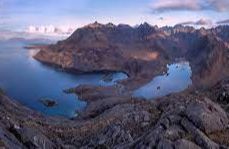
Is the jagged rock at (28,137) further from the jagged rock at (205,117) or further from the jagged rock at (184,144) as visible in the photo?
the jagged rock at (184,144)

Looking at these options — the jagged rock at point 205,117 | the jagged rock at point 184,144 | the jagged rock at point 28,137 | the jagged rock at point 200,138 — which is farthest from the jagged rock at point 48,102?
the jagged rock at point 184,144

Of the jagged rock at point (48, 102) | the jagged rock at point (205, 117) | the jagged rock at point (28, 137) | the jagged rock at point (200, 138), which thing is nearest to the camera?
the jagged rock at point (200, 138)

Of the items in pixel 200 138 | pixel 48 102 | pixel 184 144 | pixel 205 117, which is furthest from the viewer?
pixel 48 102

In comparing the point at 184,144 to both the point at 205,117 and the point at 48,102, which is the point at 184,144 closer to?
the point at 205,117

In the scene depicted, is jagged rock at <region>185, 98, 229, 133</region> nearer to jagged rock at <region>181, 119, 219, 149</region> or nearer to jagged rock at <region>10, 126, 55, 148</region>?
jagged rock at <region>181, 119, 219, 149</region>

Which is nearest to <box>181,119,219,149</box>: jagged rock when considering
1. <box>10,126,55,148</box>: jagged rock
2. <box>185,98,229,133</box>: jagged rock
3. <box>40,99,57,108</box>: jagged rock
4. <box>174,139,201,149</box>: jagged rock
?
<box>174,139,201,149</box>: jagged rock

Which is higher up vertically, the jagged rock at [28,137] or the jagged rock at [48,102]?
the jagged rock at [28,137]

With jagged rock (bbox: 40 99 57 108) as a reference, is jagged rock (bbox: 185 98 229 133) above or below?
above

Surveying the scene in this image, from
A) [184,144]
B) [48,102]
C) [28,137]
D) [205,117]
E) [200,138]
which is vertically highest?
[205,117]

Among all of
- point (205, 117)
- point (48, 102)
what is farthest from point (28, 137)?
point (48, 102)

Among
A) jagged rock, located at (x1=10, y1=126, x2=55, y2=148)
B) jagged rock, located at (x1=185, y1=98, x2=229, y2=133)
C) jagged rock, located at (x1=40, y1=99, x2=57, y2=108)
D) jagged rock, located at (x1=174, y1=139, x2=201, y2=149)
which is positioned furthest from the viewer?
jagged rock, located at (x1=40, y1=99, x2=57, y2=108)

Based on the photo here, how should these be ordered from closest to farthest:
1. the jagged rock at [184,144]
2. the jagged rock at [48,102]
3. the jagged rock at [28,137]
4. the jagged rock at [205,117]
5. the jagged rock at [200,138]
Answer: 1. the jagged rock at [184,144]
2. the jagged rock at [200,138]
3. the jagged rock at [205,117]
4. the jagged rock at [28,137]
5. the jagged rock at [48,102]
